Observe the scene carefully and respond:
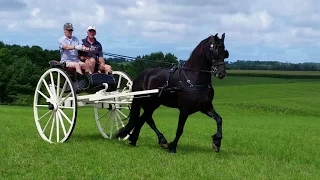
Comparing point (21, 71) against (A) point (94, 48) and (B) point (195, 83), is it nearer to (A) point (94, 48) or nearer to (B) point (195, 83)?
(A) point (94, 48)

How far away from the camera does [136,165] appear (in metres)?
8.87

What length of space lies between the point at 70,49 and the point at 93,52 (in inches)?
24.1

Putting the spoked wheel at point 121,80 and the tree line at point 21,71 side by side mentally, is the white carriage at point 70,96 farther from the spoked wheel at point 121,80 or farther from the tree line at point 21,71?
the tree line at point 21,71

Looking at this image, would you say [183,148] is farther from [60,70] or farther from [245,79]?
[245,79]

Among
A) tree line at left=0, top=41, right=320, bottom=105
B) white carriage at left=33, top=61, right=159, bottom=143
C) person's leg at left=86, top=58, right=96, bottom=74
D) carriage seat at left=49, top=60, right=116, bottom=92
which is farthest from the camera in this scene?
tree line at left=0, top=41, right=320, bottom=105

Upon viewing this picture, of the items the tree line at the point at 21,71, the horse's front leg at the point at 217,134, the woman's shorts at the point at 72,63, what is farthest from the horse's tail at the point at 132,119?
the tree line at the point at 21,71

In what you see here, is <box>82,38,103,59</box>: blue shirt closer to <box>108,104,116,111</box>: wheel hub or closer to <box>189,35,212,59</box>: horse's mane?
<box>108,104,116,111</box>: wheel hub

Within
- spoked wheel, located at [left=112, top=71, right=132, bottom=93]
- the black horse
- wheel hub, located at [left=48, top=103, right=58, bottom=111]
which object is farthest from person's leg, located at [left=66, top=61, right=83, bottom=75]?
the black horse

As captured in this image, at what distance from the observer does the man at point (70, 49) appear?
12.0 meters

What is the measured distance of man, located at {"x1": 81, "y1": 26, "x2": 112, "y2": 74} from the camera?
40.0 ft

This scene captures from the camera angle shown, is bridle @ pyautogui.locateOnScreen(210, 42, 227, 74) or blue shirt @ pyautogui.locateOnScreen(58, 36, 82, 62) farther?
blue shirt @ pyautogui.locateOnScreen(58, 36, 82, 62)

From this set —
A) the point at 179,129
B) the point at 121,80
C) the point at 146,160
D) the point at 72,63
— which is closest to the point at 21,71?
the point at 121,80

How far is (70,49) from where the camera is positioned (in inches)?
472

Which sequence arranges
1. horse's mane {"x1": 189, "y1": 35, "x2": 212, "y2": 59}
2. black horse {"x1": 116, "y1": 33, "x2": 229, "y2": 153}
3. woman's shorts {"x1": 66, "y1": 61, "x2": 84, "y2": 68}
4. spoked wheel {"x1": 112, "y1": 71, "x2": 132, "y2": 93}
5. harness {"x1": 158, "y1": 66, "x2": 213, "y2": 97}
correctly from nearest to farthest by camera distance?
black horse {"x1": 116, "y1": 33, "x2": 229, "y2": 153}
harness {"x1": 158, "y1": 66, "x2": 213, "y2": 97}
horse's mane {"x1": 189, "y1": 35, "x2": 212, "y2": 59}
woman's shorts {"x1": 66, "y1": 61, "x2": 84, "y2": 68}
spoked wheel {"x1": 112, "y1": 71, "x2": 132, "y2": 93}
